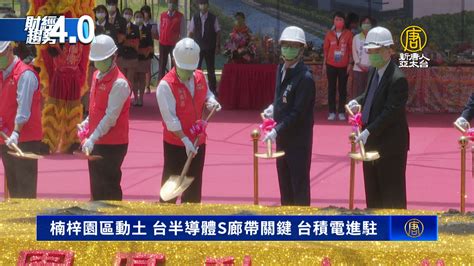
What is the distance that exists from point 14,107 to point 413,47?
8.25 metres

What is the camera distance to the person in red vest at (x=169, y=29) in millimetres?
14953

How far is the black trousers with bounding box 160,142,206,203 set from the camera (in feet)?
21.2

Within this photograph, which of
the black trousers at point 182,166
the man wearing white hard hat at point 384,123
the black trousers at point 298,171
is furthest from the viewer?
the black trousers at point 298,171

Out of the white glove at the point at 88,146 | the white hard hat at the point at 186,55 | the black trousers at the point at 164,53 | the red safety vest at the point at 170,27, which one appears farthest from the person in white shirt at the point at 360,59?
the white glove at the point at 88,146

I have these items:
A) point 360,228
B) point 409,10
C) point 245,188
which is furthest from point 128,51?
point 360,228

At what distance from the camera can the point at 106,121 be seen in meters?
6.29

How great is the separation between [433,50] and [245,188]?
6076mm

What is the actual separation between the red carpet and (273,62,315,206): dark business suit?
1.22 m

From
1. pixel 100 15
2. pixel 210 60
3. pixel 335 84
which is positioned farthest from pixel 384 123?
pixel 210 60

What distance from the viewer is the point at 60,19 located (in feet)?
16.2

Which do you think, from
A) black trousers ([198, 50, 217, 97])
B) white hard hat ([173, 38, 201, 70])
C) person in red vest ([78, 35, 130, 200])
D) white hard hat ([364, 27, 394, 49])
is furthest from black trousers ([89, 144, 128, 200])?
black trousers ([198, 50, 217, 97])

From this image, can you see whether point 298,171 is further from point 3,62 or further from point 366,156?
point 3,62

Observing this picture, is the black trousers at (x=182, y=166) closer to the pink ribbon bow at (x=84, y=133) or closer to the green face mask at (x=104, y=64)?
the pink ribbon bow at (x=84, y=133)

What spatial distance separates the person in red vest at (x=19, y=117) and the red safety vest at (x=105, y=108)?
43 cm
